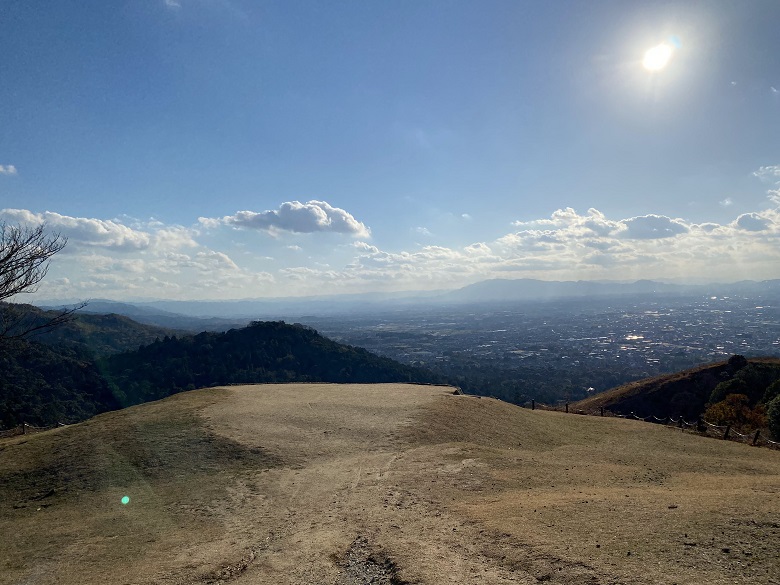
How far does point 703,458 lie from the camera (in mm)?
17797

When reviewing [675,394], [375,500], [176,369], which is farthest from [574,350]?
[375,500]

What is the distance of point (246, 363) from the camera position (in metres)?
86.3

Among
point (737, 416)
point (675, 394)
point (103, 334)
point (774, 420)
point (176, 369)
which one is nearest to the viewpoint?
point (774, 420)

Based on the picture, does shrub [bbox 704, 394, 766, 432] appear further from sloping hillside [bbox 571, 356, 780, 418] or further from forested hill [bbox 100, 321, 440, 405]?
forested hill [bbox 100, 321, 440, 405]

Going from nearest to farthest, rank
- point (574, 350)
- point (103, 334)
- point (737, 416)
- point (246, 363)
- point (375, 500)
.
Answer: point (375, 500) < point (737, 416) < point (246, 363) < point (574, 350) < point (103, 334)

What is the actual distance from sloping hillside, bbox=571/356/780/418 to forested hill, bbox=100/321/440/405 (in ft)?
137

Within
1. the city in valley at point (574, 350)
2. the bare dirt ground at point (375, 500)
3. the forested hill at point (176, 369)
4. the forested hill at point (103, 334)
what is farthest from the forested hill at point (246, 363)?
the bare dirt ground at point (375, 500)

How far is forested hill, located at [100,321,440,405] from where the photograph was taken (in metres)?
79.1

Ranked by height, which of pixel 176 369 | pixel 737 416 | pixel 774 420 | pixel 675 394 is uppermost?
pixel 774 420

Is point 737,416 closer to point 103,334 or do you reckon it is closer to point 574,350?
point 574,350

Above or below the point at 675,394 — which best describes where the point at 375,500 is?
above

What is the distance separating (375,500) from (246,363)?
258 feet

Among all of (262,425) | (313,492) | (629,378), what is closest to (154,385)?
(262,425)

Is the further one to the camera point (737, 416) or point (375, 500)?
point (737, 416)
